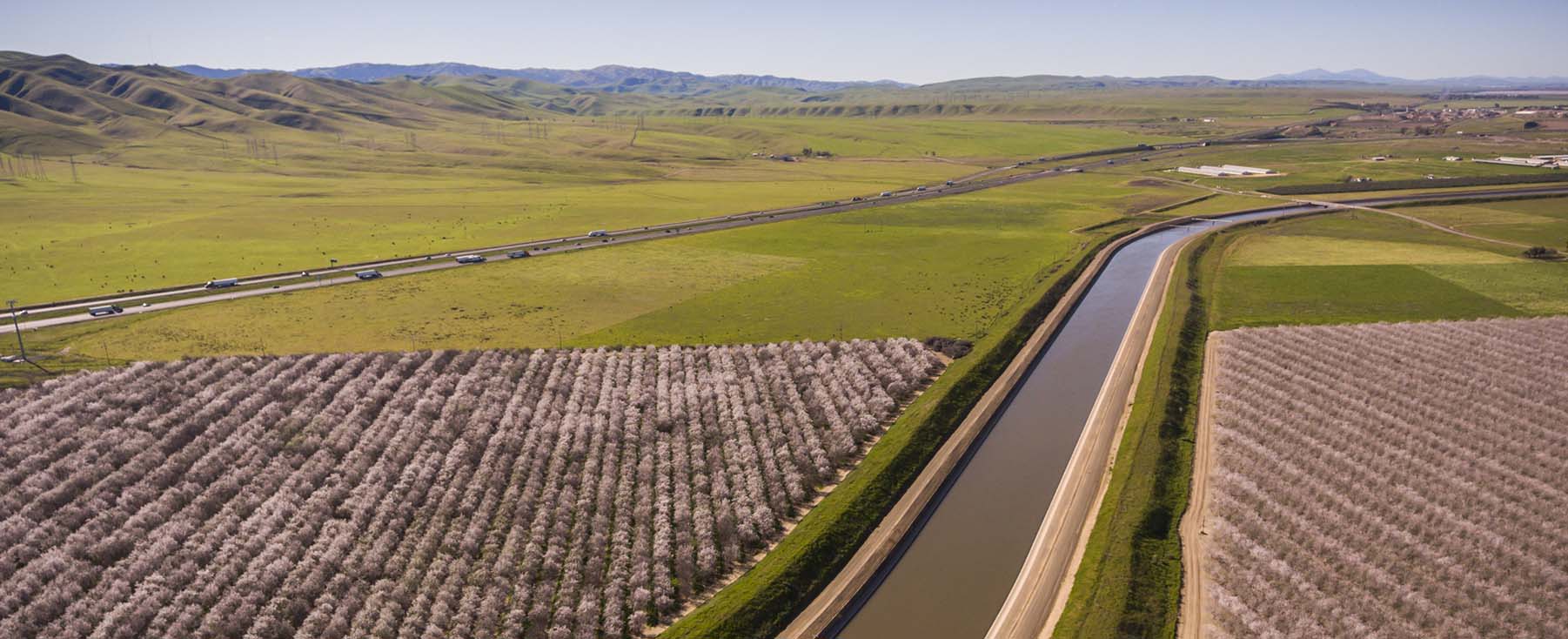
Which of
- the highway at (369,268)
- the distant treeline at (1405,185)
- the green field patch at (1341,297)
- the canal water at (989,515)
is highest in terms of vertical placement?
the distant treeline at (1405,185)

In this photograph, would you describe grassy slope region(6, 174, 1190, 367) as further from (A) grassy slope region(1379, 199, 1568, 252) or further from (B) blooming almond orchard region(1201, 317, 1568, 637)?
(A) grassy slope region(1379, 199, 1568, 252)

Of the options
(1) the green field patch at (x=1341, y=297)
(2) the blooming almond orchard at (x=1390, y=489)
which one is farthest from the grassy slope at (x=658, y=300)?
(2) the blooming almond orchard at (x=1390, y=489)

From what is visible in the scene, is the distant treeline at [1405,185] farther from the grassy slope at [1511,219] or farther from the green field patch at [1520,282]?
the green field patch at [1520,282]

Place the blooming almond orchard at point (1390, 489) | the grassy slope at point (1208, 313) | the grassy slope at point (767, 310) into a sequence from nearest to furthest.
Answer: the blooming almond orchard at point (1390, 489) → the grassy slope at point (1208, 313) → the grassy slope at point (767, 310)

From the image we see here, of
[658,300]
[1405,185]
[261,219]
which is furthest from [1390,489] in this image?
[1405,185]

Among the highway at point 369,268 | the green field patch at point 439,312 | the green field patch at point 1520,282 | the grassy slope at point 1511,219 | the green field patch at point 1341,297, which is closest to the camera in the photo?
the green field patch at point 439,312

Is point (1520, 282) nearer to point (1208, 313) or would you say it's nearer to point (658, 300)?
point (1208, 313)

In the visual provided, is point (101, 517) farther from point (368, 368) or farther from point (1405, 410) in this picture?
point (1405, 410)
